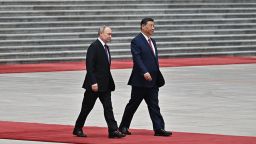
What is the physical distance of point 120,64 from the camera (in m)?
32.7

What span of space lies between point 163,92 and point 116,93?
3.47ft

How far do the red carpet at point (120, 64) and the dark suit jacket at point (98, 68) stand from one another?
50.6 feet

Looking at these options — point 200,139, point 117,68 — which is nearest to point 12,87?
point 117,68

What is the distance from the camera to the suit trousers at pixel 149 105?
14.3 meters

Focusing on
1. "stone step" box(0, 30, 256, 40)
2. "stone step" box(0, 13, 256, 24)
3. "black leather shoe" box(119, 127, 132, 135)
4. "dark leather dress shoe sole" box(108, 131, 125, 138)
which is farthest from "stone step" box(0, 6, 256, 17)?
"dark leather dress shoe sole" box(108, 131, 125, 138)

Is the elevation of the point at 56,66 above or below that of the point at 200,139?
below

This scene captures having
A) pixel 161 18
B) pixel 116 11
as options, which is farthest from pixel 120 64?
pixel 161 18

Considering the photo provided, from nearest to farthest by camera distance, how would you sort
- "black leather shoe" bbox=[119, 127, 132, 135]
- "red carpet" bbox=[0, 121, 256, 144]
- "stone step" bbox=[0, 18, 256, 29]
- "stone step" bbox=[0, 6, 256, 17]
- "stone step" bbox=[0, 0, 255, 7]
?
"red carpet" bbox=[0, 121, 256, 144], "black leather shoe" bbox=[119, 127, 132, 135], "stone step" bbox=[0, 18, 256, 29], "stone step" bbox=[0, 6, 256, 17], "stone step" bbox=[0, 0, 255, 7]

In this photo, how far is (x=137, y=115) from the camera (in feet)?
57.3

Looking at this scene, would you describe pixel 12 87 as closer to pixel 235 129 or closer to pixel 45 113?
pixel 45 113

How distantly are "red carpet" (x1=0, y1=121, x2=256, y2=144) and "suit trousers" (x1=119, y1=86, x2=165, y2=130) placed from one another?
0.65ft

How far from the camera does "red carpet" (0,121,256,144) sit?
13.5 m

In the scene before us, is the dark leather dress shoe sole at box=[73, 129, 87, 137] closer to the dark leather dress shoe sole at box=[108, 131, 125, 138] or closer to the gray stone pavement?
the dark leather dress shoe sole at box=[108, 131, 125, 138]

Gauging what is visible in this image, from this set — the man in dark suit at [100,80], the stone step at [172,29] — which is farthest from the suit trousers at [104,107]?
the stone step at [172,29]
